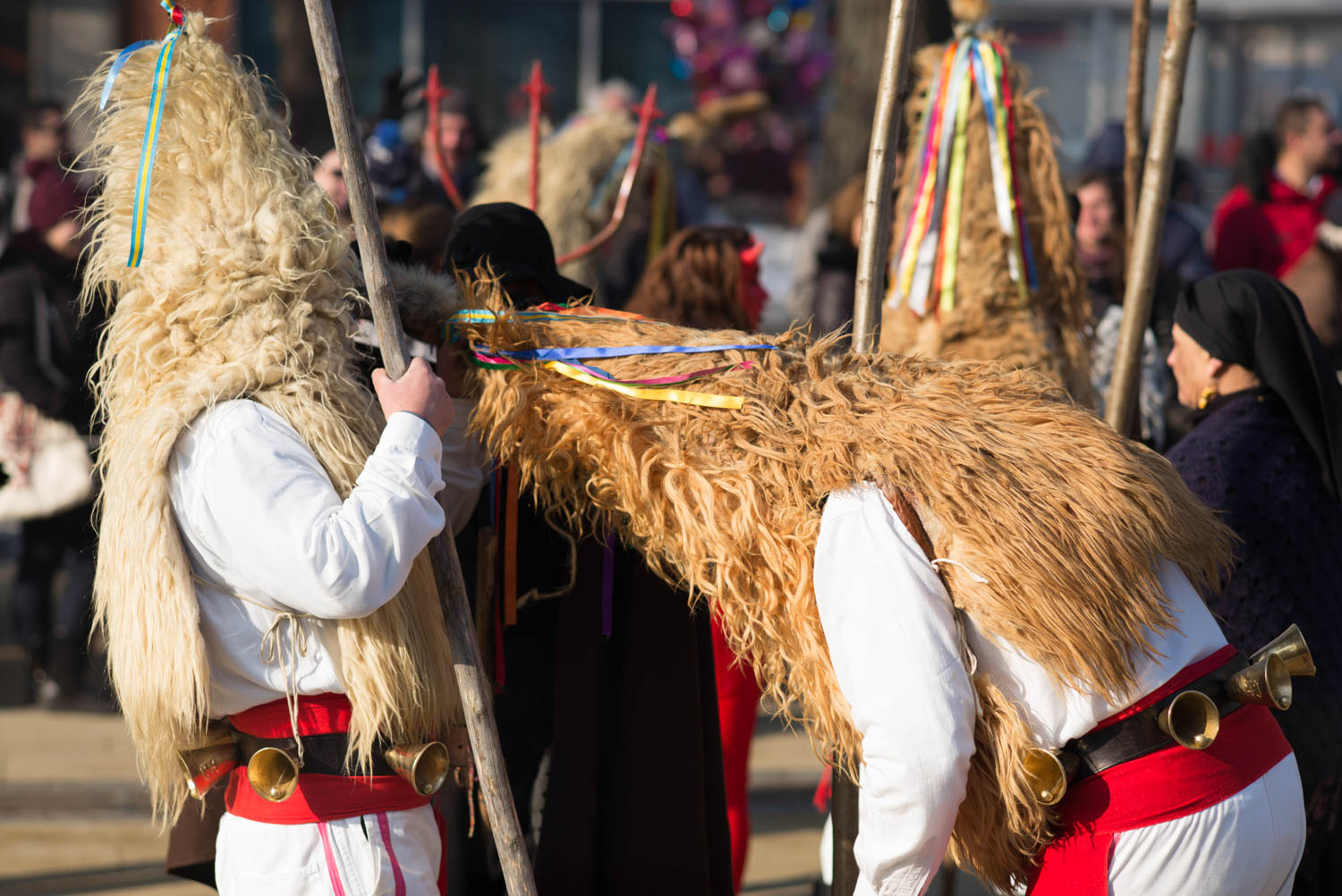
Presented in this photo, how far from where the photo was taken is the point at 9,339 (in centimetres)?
555

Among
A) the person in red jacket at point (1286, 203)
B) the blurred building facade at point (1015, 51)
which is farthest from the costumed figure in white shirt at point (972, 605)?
the blurred building facade at point (1015, 51)

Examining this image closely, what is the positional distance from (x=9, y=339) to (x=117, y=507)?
404 centimetres

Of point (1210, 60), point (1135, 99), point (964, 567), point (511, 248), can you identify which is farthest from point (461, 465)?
point (1210, 60)

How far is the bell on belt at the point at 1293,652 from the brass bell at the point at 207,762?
5.28 ft

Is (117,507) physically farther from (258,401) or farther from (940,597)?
(940,597)

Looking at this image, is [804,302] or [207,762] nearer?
[207,762]

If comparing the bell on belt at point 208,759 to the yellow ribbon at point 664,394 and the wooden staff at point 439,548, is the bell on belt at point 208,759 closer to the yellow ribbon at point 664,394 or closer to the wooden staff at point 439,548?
the wooden staff at point 439,548

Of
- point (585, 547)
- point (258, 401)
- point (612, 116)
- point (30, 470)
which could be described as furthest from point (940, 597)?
point (30, 470)

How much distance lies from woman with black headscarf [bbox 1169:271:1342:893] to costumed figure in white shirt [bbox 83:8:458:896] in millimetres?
1617

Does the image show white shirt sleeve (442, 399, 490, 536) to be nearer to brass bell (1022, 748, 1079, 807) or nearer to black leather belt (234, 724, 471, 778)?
black leather belt (234, 724, 471, 778)

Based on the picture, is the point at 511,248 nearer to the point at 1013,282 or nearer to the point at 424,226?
the point at 424,226

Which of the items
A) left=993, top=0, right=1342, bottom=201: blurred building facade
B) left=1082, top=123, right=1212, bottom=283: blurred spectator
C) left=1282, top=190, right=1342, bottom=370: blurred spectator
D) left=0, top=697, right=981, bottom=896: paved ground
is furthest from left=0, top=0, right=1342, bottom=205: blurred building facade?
left=0, top=697, right=981, bottom=896: paved ground

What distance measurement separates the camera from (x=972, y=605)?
182 centimetres

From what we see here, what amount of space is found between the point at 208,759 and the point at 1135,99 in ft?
8.58
